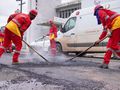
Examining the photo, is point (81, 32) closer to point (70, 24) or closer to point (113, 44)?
point (70, 24)

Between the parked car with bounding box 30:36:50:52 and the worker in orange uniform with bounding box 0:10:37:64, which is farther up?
the worker in orange uniform with bounding box 0:10:37:64

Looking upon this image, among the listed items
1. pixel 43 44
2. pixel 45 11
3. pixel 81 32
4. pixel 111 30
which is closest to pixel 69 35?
pixel 81 32

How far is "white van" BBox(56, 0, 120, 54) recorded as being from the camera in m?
13.4

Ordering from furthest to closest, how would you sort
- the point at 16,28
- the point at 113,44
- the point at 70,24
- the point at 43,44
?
1. the point at 43,44
2. the point at 70,24
3. the point at 16,28
4. the point at 113,44

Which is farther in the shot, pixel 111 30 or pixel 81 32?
pixel 81 32

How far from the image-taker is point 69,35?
1537cm

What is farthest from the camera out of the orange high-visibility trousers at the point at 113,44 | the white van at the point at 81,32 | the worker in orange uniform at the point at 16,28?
the white van at the point at 81,32

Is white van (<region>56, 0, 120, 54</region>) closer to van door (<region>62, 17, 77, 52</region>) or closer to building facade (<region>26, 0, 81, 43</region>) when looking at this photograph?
van door (<region>62, 17, 77, 52</region>)

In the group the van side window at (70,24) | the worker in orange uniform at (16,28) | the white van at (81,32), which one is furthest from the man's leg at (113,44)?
the van side window at (70,24)

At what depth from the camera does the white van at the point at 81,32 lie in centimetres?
1339

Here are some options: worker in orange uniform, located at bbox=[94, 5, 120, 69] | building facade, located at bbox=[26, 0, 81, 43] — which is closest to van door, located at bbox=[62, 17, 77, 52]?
worker in orange uniform, located at bbox=[94, 5, 120, 69]

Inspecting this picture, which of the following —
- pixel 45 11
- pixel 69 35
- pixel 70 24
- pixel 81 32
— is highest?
pixel 45 11

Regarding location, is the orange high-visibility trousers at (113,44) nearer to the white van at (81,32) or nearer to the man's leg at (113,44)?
the man's leg at (113,44)

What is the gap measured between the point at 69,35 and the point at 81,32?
3.22 ft
